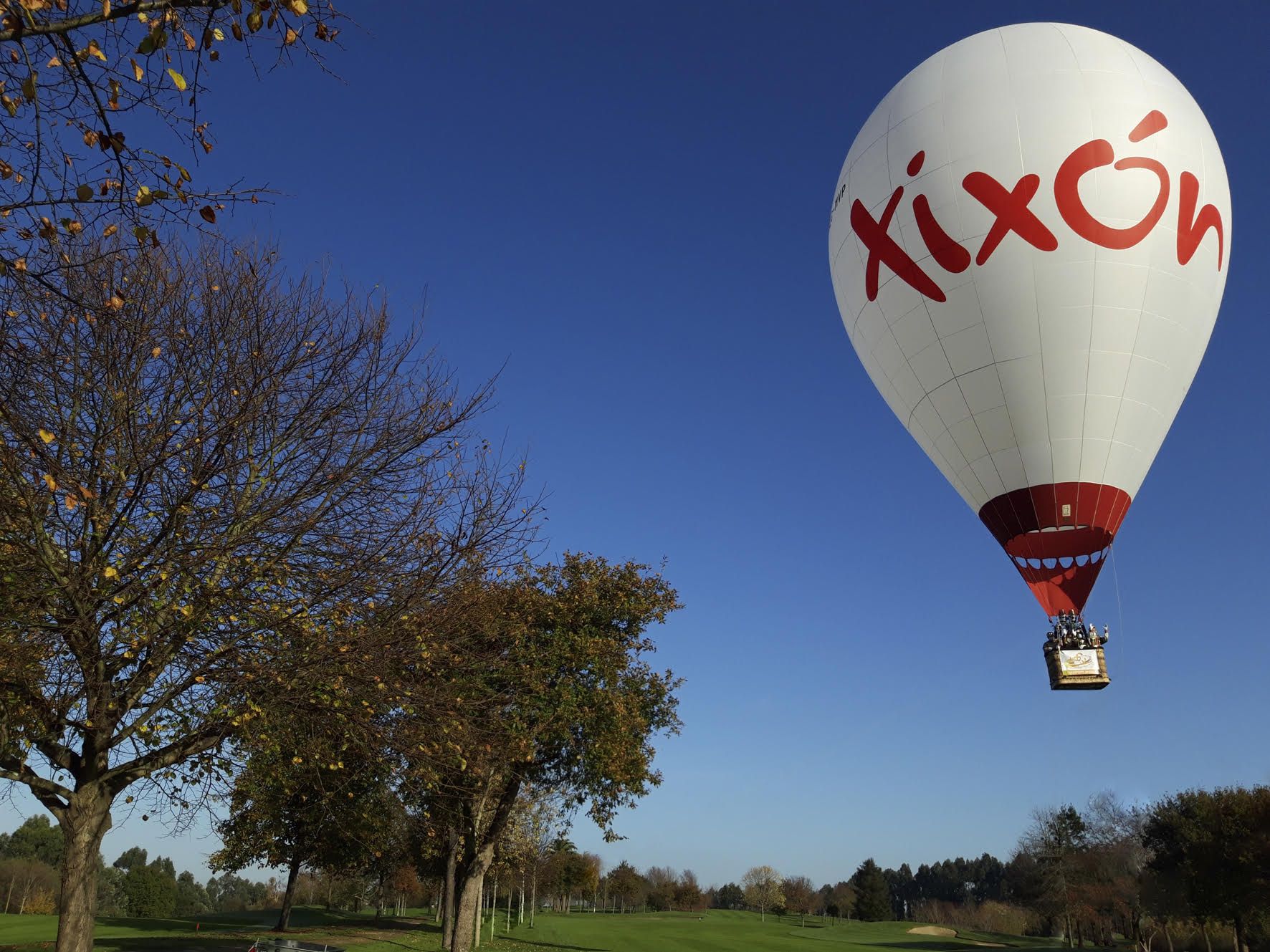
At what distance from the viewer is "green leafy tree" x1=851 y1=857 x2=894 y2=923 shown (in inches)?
4289

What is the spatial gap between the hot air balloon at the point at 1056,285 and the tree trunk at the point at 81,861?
19.1 metres

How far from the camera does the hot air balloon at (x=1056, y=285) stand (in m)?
21.3

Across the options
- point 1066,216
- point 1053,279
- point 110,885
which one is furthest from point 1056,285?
point 110,885

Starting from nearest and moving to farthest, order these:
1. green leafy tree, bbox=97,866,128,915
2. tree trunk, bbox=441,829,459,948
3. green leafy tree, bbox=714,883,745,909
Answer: tree trunk, bbox=441,829,459,948 < green leafy tree, bbox=97,866,128,915 < green leafy tree, bbox=714,883,745,909

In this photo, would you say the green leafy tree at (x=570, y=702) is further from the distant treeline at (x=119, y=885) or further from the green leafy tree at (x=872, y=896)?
the green leafy tree at (x=872, y=896)

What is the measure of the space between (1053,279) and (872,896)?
106 m

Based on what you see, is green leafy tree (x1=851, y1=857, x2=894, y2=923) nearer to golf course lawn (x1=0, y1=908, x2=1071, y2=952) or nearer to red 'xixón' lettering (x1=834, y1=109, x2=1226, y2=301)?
golf course lawn (x1=0, y1=908, x2=1071, y2=952)

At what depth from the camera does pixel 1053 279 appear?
2136 centimetres

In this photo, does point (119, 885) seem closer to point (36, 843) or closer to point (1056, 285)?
point (36, 843)

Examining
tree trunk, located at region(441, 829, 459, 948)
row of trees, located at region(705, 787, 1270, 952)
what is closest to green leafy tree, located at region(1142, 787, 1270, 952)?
row of trees, located at region(705, 787, 1270, 952)

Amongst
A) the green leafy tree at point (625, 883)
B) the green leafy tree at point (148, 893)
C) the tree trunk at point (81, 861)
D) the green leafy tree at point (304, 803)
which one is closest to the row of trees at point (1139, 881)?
the green leafy tree at point (625, 883)

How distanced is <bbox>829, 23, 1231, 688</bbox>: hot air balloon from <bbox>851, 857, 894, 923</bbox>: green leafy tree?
100035mm

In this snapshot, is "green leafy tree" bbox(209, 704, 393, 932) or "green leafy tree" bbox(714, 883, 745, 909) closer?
"green leafy tree" bbox(209, 704, 393, 932)

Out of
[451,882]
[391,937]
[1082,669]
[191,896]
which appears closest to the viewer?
[1082,669]
